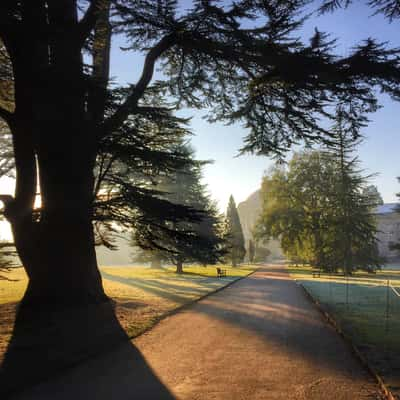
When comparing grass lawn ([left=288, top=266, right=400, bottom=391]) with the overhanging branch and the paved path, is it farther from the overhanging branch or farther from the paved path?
the overhanging branch

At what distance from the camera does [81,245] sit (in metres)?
9.66

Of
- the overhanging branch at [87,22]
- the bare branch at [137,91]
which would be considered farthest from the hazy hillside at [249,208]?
the overhanging branch at [87,22]

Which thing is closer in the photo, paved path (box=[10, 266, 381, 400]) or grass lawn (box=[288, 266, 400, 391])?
paved path (box=[10, 266, 381, 400])

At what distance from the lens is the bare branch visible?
9.68 metres

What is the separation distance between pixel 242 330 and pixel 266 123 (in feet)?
19.2

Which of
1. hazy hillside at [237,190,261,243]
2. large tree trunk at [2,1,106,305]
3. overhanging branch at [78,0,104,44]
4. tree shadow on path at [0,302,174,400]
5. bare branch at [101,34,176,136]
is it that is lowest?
tree shadow on path at [0,302,174,400]

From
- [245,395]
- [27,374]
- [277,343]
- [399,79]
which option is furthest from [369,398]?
[399,79]

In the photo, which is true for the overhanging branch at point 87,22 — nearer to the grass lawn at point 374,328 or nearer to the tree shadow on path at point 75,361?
the tree shadow on path at point 75,361

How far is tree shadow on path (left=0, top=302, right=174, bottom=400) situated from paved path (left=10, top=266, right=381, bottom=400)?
0.08 ft

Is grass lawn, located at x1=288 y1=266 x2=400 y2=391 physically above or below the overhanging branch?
below

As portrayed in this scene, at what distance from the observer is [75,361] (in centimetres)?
535

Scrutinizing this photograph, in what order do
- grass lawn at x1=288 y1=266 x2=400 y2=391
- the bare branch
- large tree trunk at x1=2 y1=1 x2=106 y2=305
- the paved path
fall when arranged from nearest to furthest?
the paved path < grass lawn at x1=288 y1=266 x2=400 y2=391 < large tree trunk at x1=2 y1=1 x2=106 y2=305 < the bare branch

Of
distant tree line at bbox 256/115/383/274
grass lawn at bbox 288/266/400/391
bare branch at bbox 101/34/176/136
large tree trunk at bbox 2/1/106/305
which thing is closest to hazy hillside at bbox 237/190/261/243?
distant tree line at bbox 256/115/383/274

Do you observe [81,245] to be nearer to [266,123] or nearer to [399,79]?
[266,123]
